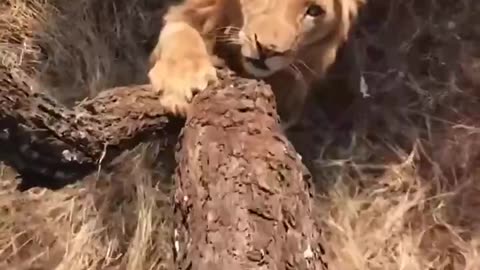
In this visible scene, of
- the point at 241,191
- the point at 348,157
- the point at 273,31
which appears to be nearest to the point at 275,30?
the point at 273,31

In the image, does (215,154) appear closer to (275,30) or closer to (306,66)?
(275,30)

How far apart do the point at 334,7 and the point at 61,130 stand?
1.83 feet

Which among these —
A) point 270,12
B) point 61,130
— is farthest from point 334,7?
point 61,130

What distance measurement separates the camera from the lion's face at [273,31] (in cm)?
168

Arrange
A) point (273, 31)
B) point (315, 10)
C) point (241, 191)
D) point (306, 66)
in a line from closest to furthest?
point (241, 191) < point (273, 31) < point (315, 10) < point (306, 66)

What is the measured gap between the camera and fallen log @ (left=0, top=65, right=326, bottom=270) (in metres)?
1.47

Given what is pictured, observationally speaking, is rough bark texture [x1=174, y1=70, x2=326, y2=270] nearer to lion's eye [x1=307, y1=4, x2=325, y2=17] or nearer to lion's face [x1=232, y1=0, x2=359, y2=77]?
lion's face [x1=232, y1=0, x2=359, y2=77]

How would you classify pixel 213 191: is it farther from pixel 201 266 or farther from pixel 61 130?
pixel 61 130

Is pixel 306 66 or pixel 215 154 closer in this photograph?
pixel 215 154

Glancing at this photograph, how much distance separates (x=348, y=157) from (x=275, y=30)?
61cm

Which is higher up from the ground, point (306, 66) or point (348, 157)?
point (306, 66)

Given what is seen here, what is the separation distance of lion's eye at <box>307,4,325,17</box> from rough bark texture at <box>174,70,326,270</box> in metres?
0.21

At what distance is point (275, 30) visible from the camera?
1.68 meters

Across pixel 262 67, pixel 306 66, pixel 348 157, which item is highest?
pixel 262 67
